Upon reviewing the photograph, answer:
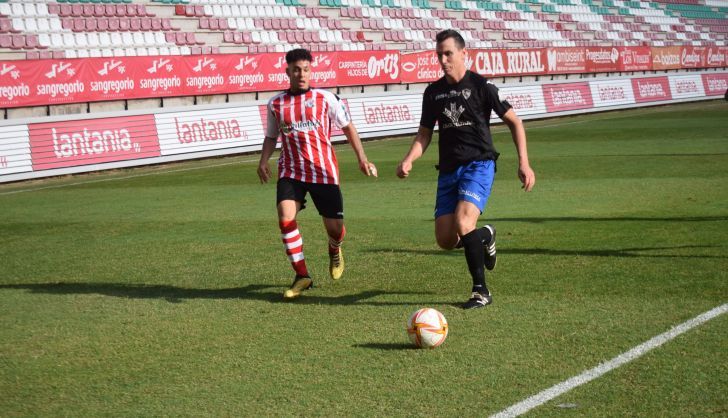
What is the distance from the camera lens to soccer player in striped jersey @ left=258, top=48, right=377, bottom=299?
8.55m

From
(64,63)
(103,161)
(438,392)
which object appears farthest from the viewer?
(64,63)

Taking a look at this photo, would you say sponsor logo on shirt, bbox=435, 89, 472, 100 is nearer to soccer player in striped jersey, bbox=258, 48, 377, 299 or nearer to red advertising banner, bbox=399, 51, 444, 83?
soccer player in striped jersey, bbox=258, 48, 377, 299

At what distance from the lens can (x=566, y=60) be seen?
42.5 meters

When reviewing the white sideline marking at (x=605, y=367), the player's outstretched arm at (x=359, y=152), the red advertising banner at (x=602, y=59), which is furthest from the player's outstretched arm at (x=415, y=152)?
the red advertising banner at (x=602, y=59)

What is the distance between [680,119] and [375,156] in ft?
43.6

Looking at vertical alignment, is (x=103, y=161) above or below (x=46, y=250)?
below

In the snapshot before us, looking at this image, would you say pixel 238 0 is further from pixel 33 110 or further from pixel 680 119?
pixel 680 119

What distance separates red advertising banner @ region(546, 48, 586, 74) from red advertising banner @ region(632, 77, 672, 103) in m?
2.85

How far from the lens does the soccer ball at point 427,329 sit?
6.29 m

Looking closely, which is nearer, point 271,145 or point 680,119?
point 271,145

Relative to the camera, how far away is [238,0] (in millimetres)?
33219

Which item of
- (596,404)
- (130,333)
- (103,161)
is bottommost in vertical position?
(103,161)

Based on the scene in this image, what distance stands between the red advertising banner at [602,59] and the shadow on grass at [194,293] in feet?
122

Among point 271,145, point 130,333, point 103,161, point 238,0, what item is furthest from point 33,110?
point 130,333
